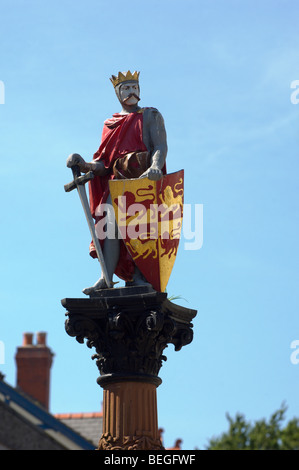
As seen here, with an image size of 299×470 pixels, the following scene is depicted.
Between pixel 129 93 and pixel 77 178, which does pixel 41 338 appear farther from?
pixel 77 178

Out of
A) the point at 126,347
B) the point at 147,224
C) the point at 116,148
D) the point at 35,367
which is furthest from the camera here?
the point at 35,367

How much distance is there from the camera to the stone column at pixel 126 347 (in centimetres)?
1212

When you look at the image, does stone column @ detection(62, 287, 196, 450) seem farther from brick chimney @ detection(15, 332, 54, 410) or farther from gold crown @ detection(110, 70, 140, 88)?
brick chimney @ detection(15, 332, 54, 410)

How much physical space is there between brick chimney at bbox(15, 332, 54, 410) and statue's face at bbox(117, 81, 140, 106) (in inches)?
914

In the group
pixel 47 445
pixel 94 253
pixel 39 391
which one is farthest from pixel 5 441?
pixel 94 253

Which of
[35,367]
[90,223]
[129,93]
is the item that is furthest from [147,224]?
[35,367]

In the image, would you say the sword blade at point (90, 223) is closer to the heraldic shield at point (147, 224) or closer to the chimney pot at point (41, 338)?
the heraldic shield at point (147, 224)

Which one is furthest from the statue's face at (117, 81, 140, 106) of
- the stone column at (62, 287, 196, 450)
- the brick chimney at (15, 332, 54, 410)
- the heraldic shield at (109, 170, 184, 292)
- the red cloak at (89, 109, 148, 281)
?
the brick chimney at (15, 332, 54, 410)

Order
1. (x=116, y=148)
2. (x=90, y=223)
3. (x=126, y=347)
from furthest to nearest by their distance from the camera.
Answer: (x=116, y=148) < (x=90, y=223) < (x=126, y=347)

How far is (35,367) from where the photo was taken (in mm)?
36031

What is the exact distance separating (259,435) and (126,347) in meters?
28.8

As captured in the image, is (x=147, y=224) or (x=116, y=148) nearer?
(x=147, y=224)

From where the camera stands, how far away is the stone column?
39.8 ft

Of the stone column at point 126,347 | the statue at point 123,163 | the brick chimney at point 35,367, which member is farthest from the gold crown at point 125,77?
the brick chimney at point 35,367
